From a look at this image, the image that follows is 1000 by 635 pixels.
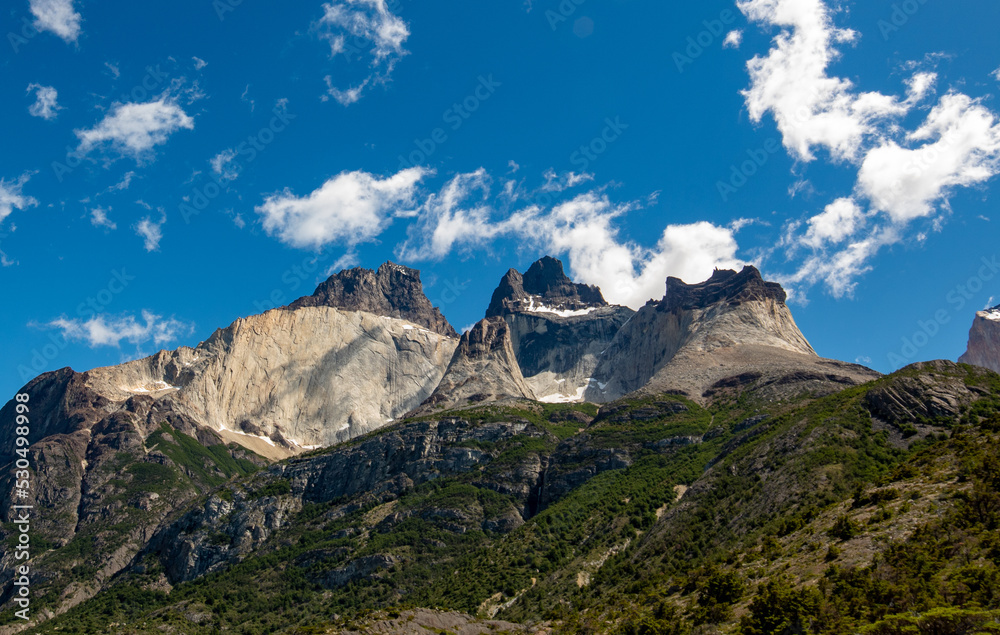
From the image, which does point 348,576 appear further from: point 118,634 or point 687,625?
point 687,625

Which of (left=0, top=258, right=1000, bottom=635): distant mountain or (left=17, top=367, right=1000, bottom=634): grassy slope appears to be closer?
(left=17, top=367, right=1000, bottom=634): grassy slope

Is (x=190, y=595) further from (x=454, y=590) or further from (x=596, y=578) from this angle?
(x=596, y=578)

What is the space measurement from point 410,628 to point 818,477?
5305cm

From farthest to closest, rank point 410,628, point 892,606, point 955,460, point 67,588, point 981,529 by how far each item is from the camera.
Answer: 1. point 67,588
2. point 410,628
3. point 955,460
4. point 981,529
5. point 892,606

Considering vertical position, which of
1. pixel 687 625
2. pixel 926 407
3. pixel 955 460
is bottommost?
pixel 687 625

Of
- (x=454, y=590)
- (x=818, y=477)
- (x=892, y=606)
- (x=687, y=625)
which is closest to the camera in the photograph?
(x=892, y=606)

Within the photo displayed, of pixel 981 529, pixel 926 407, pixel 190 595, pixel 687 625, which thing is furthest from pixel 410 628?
pixel 190 595

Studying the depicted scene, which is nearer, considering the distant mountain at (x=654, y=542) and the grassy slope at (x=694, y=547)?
the grassy slope at (x=694, y=547)

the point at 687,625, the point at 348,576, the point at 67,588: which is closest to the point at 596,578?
the point at 687,625

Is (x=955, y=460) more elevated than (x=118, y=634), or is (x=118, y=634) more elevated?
(x=955, y=460)

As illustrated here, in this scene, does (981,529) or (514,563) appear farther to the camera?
(514,563)

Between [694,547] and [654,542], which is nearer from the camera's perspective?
Result: [694,547]

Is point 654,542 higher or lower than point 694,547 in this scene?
higher

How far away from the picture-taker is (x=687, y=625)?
58562mm
